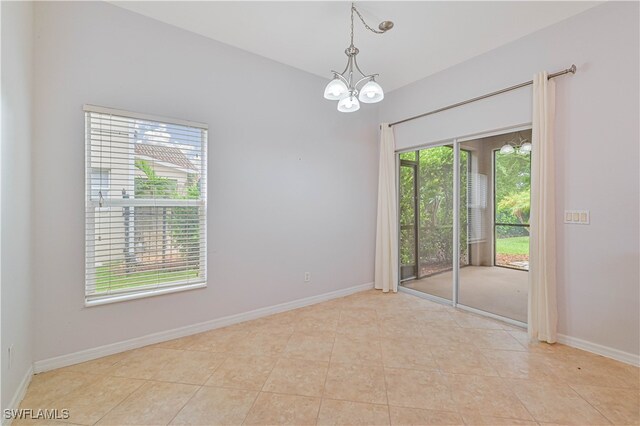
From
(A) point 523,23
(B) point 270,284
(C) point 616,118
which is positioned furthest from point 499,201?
(B) point 270,284

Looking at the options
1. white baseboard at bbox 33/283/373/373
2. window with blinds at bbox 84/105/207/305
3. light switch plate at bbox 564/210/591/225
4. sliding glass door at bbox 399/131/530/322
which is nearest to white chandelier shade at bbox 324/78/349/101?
window with blinds at bbox 84/105/207/305

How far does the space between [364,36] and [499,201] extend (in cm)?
241

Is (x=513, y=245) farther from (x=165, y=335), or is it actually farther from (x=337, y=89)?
(x=165, y=335)

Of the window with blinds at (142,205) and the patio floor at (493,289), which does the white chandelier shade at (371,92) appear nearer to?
the window with blinds at (142,205)

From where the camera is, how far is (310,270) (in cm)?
366

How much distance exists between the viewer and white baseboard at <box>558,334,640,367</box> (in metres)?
2.25

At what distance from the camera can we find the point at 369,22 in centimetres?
261

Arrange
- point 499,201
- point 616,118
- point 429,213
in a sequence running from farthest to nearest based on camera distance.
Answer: point 429,213, point 499,201, point 616,118

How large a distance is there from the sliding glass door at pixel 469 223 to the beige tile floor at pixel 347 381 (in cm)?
60

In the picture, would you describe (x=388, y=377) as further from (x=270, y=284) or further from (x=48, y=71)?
(x=48, y=71)

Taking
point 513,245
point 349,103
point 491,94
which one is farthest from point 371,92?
point 513,245

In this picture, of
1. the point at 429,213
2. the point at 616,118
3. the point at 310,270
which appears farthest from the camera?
the point at 429,213

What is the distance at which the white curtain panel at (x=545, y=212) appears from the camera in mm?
2600

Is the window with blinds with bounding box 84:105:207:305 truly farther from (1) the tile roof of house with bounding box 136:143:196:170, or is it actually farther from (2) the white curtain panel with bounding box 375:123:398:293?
(2) the white curtain panel with bounding box 375:123:398:293
